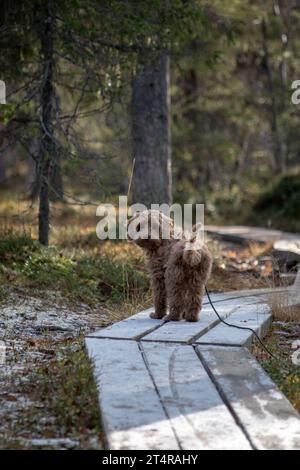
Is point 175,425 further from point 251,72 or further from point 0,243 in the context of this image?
point 251,72

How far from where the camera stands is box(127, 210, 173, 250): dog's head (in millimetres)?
6547

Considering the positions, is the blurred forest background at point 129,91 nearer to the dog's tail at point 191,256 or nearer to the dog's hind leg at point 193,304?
the dog's hind leg at point 193,304

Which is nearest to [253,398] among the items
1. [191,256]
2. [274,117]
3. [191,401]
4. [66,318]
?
[191,401]

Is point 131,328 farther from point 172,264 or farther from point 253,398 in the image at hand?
point 253,398

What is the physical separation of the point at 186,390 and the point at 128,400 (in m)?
0.43

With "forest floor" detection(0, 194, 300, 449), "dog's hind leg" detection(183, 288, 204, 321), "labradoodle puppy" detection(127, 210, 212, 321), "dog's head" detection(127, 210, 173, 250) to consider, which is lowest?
"forest floor" detection(0, 194, 300, 449)

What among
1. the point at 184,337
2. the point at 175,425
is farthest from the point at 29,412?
the point at 184,337

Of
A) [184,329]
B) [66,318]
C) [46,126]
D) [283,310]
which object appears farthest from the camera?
[46,126]

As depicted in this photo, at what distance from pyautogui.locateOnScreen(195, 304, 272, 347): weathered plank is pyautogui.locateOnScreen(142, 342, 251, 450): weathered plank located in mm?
364

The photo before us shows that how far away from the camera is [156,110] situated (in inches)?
525

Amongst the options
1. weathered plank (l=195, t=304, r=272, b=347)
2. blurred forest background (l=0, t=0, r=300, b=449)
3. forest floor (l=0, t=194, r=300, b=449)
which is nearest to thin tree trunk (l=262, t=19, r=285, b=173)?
blurred forest background (l=0, t=0, r=300, b=449)

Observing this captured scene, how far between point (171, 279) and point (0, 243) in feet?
12.5

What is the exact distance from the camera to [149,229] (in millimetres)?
6625

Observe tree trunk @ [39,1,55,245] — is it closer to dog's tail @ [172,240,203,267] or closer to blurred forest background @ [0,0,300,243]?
blurred forest background @ [0,0,300,243]
